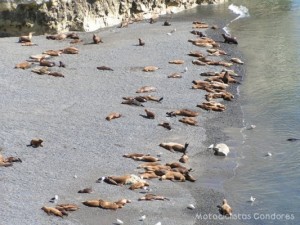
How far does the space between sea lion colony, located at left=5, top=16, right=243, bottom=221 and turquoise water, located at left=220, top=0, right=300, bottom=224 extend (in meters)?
0.92

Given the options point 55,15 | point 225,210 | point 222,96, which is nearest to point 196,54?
point 222,96

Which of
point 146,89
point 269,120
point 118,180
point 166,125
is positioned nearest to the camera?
point 118,180

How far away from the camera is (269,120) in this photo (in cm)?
2147

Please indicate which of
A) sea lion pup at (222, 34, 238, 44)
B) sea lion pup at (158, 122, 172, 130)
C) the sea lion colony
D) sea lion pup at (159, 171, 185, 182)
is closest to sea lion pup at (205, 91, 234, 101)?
the sea lion colony

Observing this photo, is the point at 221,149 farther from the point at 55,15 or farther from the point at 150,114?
the point at 55,15

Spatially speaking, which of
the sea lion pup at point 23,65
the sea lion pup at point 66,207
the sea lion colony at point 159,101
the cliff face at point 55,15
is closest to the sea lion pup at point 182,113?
the sea lion colony at point 159,101

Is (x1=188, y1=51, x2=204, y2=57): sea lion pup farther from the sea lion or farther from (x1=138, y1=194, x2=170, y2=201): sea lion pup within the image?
(x1=138, y1=194, x2=170, y2=201): sea lion pup

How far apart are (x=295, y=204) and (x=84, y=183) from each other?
5.05 metres

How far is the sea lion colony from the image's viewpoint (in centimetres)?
1509

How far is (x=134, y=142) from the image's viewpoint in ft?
61.4

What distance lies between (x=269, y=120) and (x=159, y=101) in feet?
12.4

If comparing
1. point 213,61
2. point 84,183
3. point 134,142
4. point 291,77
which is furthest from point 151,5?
point 84,183

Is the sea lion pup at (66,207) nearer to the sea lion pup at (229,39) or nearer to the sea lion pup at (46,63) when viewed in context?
the sea lion pup at (46,63)

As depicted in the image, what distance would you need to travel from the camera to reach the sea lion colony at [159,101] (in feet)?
49.5
